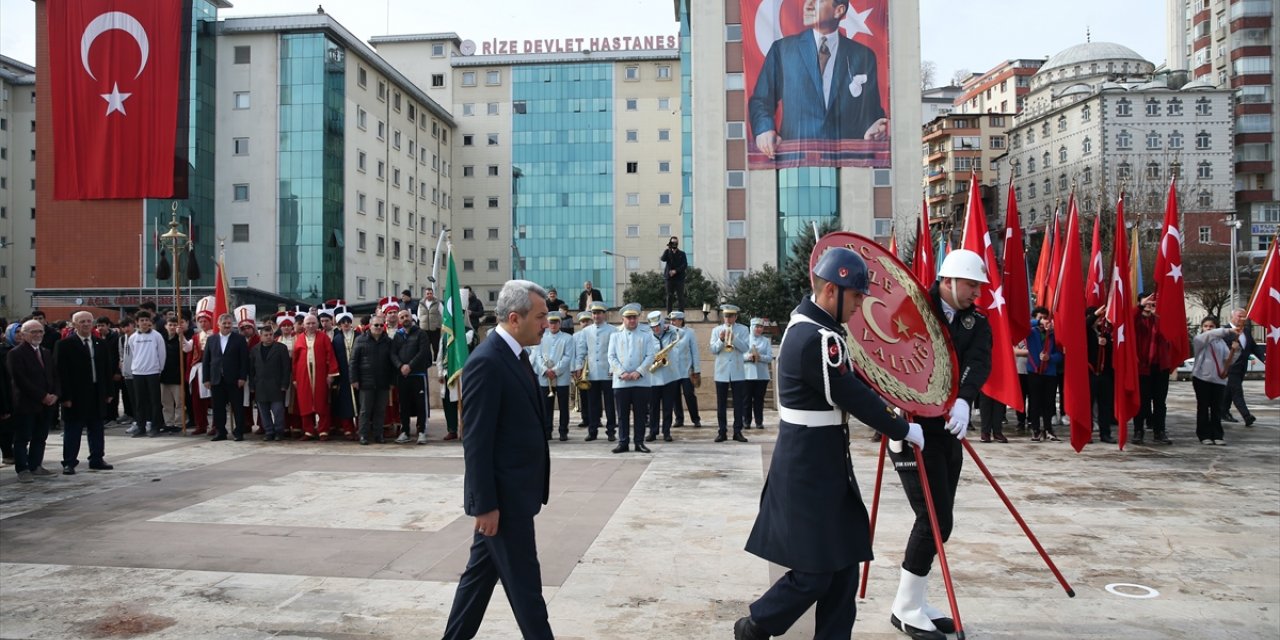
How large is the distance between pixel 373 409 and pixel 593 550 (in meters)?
7.88

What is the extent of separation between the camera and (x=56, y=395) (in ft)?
33.6

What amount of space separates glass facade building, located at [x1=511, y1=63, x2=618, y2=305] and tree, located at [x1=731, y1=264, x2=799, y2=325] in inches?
1411

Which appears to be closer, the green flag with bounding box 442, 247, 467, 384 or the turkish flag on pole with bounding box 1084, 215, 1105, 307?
the green flag with bounding box 442, 247, 467, 384

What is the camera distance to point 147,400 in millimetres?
14992

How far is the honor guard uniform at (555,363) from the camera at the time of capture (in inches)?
554

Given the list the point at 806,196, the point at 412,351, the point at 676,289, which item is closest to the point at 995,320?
the point at 412,351

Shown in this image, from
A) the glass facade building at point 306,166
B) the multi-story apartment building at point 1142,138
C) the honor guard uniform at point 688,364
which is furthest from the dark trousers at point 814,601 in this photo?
the multi-story apartment building at point 1142,138

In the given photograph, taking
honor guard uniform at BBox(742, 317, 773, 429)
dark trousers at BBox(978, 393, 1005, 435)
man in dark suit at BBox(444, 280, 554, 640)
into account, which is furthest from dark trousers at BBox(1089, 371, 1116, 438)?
man in dark suit at BBox(444, 280, 554, 640)

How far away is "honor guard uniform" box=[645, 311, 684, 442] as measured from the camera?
13.6 m

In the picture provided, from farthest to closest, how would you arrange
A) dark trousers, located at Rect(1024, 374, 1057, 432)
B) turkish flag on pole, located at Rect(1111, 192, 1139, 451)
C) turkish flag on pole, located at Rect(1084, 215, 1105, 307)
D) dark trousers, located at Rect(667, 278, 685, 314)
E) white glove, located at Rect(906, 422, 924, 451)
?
1. dark trousers, located at Rect(667, 278, 685, 314)
2. turkish flag on pole, located at Rect(1084, 215, 1105, 307)
3. dark trousers, located at Rect(1024, 374, 1057, 432)
4. turkish flag on pole, located at Rect(1111, 192, 1139, 451)
5. white glove, located at Rect(906, 422, 924, 451)

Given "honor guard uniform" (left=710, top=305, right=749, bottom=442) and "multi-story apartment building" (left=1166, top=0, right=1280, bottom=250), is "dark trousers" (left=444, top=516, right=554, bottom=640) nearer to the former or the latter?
"honor guard uniform" (left=710, top=305, right=749, bottom=442)

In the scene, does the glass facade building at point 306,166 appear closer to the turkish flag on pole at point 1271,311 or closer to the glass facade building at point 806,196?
the glass facade building at point 806,196

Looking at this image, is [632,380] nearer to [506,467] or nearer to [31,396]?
[31,396]

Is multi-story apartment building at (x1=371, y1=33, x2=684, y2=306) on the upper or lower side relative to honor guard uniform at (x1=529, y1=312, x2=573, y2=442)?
upper
